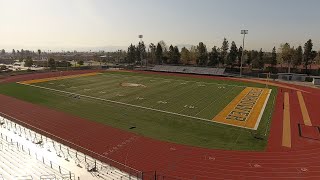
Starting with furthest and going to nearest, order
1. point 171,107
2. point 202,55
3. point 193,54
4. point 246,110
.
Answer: point 193,54 < point 202,55 < point 171,107 < point 246,110

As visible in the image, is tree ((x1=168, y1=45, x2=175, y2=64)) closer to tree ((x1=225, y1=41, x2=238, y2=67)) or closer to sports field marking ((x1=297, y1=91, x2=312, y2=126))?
tree ((x1=225, y1=41, x2=238, y2=67))

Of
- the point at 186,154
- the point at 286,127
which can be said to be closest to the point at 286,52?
the point at 286,127

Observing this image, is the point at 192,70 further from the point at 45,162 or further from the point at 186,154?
the point at 45,162

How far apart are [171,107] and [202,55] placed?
65.4 m

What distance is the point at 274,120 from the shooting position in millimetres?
33375

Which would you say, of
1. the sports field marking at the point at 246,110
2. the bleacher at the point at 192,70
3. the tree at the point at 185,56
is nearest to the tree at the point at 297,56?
the bleacher at the point at 192,70

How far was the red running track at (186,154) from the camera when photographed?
2075 cm

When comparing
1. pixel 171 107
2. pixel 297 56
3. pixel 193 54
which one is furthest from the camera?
pixel 193 54

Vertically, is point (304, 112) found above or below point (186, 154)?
above

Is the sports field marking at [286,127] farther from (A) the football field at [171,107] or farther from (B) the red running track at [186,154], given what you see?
(A) the football field at [171,107]

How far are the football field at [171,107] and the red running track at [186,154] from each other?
1649 millimetres

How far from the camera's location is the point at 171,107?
1548 inches

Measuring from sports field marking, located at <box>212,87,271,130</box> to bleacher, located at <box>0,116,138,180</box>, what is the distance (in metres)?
17.9

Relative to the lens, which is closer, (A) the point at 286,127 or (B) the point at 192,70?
(A) the point at 286,127
